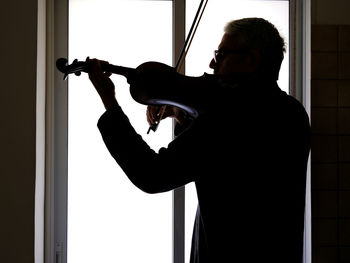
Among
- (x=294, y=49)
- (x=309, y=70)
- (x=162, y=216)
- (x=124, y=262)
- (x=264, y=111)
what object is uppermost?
(x=294, y=49)

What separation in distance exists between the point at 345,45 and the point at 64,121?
4.18 ft

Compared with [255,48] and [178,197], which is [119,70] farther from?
[178,197]

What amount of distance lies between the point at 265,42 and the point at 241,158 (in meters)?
0.28

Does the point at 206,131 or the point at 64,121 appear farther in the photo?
the point at 64,121

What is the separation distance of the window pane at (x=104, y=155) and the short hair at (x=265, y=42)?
3.01ft

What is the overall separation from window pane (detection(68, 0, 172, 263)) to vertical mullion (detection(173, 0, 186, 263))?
0.32ft

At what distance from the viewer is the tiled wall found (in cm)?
170

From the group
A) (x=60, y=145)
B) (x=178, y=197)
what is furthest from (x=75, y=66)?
(x=178, y=197)

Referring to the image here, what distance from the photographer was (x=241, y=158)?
84 centimetres

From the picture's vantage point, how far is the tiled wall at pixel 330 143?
170cm

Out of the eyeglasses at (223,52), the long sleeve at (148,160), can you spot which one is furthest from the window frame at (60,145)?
the long sleeve at (148,160)

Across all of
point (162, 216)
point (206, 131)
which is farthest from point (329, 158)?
point (206, 131)

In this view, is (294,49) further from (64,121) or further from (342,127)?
(64,121)

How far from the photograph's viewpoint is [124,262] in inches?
70.3
